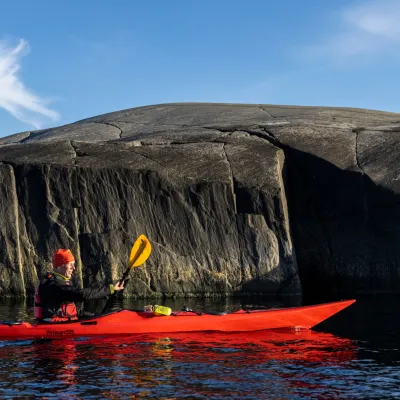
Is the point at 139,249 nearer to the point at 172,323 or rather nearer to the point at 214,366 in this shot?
the point at 172,323

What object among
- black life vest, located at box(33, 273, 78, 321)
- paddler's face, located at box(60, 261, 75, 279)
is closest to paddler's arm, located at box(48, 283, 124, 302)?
paddler's face, located at box(60, 261, 75, 279)

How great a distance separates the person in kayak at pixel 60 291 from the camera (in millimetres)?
12195

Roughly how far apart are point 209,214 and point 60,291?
28.4 ft

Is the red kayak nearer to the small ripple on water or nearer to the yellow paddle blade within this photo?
the small ripple on water

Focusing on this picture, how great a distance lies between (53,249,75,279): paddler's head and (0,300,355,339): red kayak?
37.6 inches

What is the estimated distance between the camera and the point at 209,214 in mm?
20547

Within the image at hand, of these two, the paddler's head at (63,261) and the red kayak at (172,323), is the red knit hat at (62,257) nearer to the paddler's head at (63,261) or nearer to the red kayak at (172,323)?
the paddler's head at (63,261)

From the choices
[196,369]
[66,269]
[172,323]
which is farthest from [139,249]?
[196,369]

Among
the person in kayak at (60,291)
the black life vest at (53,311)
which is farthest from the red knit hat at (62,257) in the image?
the black life vest at (53,311)

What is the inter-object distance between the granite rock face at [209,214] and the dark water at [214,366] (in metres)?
6.31

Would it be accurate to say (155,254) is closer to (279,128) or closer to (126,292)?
(126,292)

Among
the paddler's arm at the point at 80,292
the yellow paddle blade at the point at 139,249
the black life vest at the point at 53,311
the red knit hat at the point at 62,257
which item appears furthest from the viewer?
the yellow paddle blade at the point at 139,249

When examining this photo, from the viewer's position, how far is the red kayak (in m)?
12.8

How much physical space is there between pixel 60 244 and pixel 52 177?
186cm
